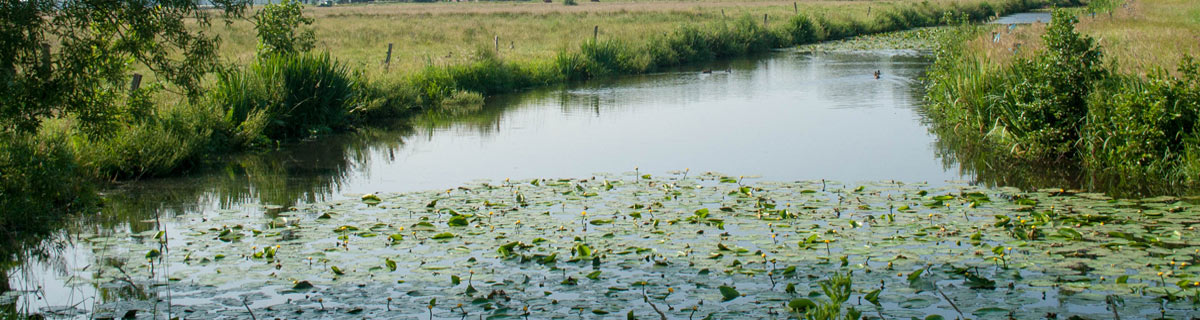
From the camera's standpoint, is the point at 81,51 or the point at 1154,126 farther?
the point at 1154,126

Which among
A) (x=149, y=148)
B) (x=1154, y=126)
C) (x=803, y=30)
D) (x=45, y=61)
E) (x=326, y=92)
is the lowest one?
(x=149, y=148)

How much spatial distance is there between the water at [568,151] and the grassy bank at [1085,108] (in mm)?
877

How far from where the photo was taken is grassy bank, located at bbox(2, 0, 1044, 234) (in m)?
12.0

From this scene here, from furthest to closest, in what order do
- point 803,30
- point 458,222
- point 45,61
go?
point 803,30 → point 458,222 → point 45,61

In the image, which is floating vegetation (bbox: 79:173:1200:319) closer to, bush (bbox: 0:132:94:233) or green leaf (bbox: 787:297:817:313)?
green leaf (bbox: 787:297:817:313)

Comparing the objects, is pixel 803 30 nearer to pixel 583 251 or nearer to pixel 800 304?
pixel 583 251

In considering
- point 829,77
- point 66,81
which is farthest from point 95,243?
point 829,77

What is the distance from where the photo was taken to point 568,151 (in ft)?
47.8

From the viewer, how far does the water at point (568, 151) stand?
1059cm

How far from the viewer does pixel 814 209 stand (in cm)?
954

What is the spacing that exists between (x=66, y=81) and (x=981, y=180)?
9.48 metres

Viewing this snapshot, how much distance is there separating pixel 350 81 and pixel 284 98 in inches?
79.2

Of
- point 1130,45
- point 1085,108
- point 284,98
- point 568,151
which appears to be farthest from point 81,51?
point 1130,45

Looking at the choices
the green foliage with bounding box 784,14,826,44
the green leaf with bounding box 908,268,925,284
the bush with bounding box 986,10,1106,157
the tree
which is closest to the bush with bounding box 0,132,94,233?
the tree
